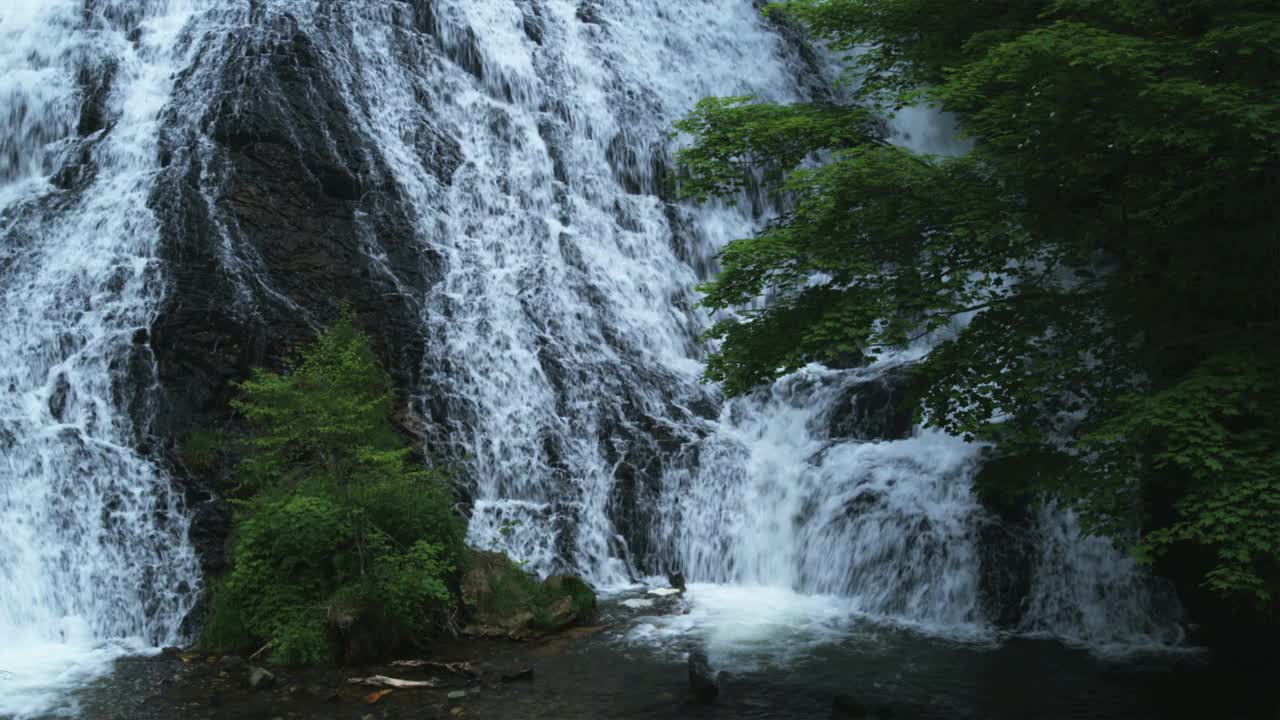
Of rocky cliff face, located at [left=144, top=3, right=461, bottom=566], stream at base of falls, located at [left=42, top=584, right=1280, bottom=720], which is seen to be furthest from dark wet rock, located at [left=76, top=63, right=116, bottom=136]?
stream at base of falls, located at [left=42, top=584, right=1280, bottom=720]

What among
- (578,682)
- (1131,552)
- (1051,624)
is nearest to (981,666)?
(1051,624)

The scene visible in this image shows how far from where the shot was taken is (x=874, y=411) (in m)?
16.0

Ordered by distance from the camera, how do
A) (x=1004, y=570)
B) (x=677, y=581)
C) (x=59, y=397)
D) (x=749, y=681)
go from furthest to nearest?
(x=677, y=581) < (x=59, y=397) < (x=1004, y=570) < (x=749, y=681)

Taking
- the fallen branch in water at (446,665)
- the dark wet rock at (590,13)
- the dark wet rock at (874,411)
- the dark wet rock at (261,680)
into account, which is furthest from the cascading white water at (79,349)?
the dark wet rock at (874,411)

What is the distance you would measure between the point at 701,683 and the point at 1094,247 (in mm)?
5921

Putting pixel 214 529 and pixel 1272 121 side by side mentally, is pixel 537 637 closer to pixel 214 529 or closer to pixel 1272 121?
pixel 214 529

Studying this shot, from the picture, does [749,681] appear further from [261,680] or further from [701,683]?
[261,680]

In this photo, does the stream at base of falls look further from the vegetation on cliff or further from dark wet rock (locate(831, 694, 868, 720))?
the vegetation on cliff

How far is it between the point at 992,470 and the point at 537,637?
6.15m

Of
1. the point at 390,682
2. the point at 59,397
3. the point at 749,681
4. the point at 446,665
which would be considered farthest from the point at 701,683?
the point at 59,397

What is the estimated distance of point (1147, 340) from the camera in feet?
31.6

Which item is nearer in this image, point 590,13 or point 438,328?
point 438,328

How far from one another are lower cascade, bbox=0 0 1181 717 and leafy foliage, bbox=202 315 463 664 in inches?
63.9

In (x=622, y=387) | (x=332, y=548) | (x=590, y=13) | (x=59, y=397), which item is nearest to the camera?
(x=332, y=548)
